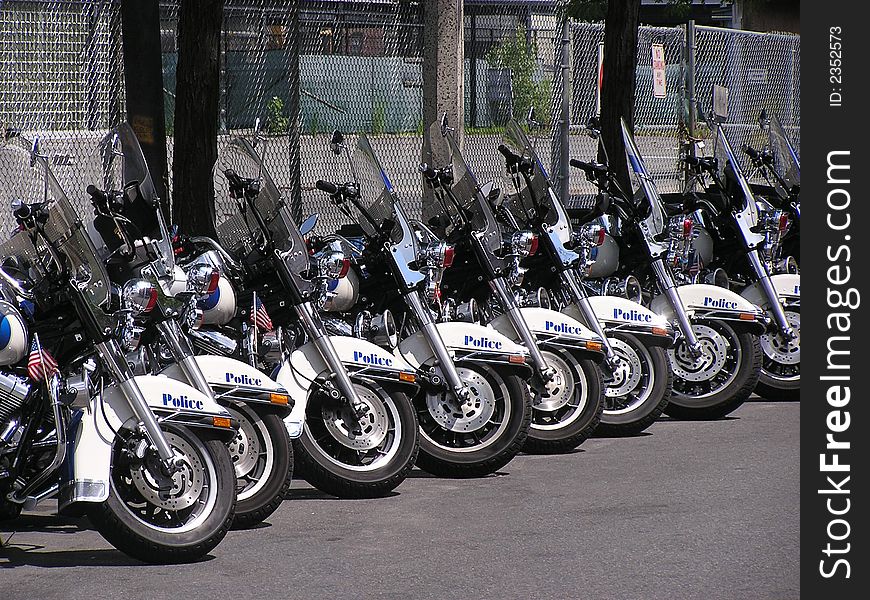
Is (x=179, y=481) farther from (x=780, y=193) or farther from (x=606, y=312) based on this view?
(x=780, y=193)

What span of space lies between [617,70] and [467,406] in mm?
5211

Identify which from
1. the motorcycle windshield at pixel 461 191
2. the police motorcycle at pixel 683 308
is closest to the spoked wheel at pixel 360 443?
the motorcycle windshield at pixel 461 191

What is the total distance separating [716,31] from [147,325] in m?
10.6

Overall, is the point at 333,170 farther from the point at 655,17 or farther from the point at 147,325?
the point at 655,17

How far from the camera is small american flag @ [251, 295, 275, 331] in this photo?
692 cm

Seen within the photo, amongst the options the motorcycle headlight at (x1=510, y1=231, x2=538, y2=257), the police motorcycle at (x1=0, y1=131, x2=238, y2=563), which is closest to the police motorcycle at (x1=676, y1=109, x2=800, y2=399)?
the motorcycle headlight at (x1=510, y1=231, x2=538, y2=257)

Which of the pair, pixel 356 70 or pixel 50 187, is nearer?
pixel 50 187

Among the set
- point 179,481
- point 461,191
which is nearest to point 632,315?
point 461,191

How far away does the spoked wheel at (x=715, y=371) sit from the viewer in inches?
346

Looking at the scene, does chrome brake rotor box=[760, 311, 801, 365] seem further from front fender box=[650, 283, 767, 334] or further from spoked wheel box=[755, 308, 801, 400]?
front fender box=[650, 283, 767, 334]

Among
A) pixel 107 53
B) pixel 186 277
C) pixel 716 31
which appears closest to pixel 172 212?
pixel 107 53

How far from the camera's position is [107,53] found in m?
9.73

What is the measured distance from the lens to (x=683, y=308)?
8.82 m

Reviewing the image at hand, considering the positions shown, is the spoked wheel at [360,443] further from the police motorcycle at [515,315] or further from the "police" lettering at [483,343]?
the police motorcycle at [515,315]
